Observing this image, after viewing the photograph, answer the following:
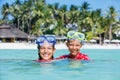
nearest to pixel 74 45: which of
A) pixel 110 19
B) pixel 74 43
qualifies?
pixel 74 43

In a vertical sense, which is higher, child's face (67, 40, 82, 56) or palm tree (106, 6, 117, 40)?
palm tree (106, 6, 117, 40)

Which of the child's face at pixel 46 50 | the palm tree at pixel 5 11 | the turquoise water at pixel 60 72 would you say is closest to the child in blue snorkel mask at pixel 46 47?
the child's face at pixel 46 50

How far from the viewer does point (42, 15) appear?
47219 millimetres

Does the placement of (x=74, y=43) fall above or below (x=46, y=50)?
above

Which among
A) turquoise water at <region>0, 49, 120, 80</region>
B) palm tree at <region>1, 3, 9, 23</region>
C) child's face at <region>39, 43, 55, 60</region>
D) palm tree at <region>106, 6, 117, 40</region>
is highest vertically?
palm tree at <region>1, 3, 9, 23</region>

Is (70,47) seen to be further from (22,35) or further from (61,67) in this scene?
(22,35)

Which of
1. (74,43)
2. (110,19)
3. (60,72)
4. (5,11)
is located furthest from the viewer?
(5,11)

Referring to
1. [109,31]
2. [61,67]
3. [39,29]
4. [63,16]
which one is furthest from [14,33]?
[61,67]

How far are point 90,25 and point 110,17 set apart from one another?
142 inches

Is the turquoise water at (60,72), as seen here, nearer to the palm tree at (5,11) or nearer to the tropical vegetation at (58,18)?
the tropical vegetation at (58,18)

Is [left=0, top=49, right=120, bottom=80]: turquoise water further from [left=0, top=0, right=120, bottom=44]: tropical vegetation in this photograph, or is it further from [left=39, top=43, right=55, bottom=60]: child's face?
[left=0, top=0, right=120, bottom=44]: tropical vegetation

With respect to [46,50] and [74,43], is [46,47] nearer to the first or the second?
[46,50]

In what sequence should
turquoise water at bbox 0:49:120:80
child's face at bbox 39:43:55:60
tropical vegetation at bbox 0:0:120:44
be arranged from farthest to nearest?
tropical vegetation at bbox 0:0:120:44 < child's face at bbox 39:43:55:60 < turquoise water at bbox 0:49:120:80

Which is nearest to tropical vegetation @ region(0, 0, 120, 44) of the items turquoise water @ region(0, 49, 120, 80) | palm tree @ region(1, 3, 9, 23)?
palm tree @ region(1, 3, 9, 23)
